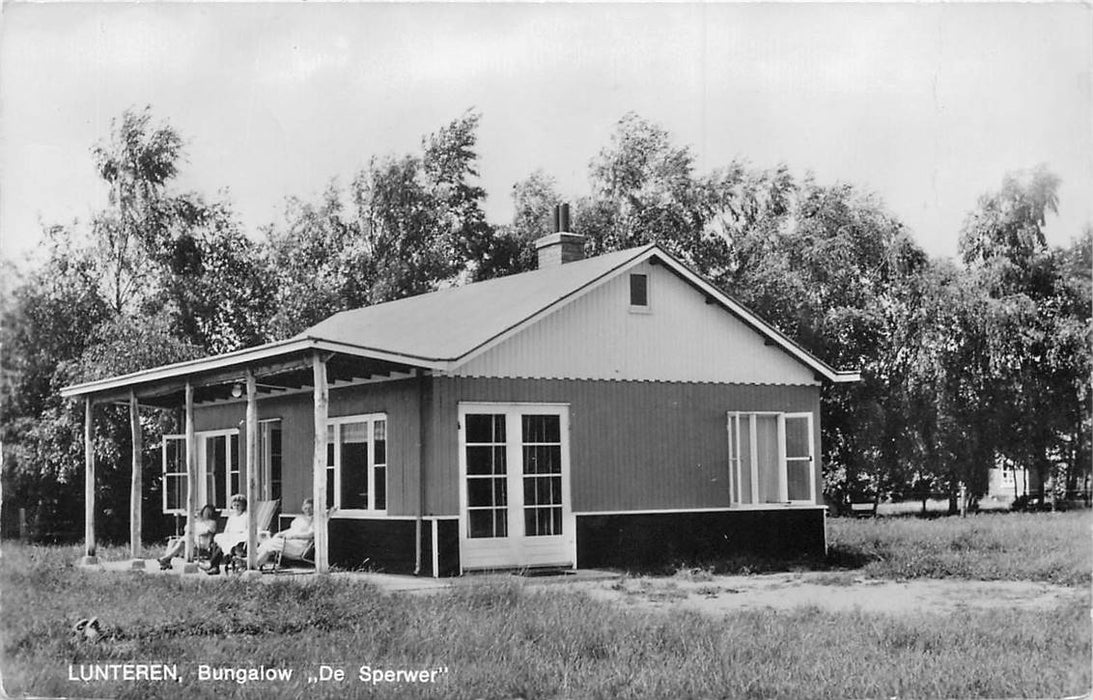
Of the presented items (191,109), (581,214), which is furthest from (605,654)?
(581,214)

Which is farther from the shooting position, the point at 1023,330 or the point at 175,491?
the point at 1023,330

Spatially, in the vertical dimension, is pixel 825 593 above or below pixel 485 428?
below

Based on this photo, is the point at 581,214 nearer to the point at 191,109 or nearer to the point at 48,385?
the point at 48,385

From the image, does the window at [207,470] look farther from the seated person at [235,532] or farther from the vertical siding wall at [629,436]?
the vertical siding wall at [629,436]

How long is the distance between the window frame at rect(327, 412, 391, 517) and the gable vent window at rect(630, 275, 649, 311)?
349cm

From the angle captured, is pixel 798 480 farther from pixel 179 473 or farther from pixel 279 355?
pixel 179 473

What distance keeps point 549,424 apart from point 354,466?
2715 millimetres

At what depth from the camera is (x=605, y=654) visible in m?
10.5

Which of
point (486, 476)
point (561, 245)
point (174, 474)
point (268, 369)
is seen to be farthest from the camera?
point (174, 474)

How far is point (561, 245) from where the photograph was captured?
19.5 metres

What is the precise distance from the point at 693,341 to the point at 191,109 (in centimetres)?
735

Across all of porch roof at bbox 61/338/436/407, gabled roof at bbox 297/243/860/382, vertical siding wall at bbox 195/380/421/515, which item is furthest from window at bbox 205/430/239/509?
gabled roof at bbox 297/243/860/382

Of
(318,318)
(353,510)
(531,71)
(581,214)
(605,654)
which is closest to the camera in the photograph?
(605,654)

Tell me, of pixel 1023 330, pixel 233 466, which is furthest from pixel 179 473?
pixel 1023 330
